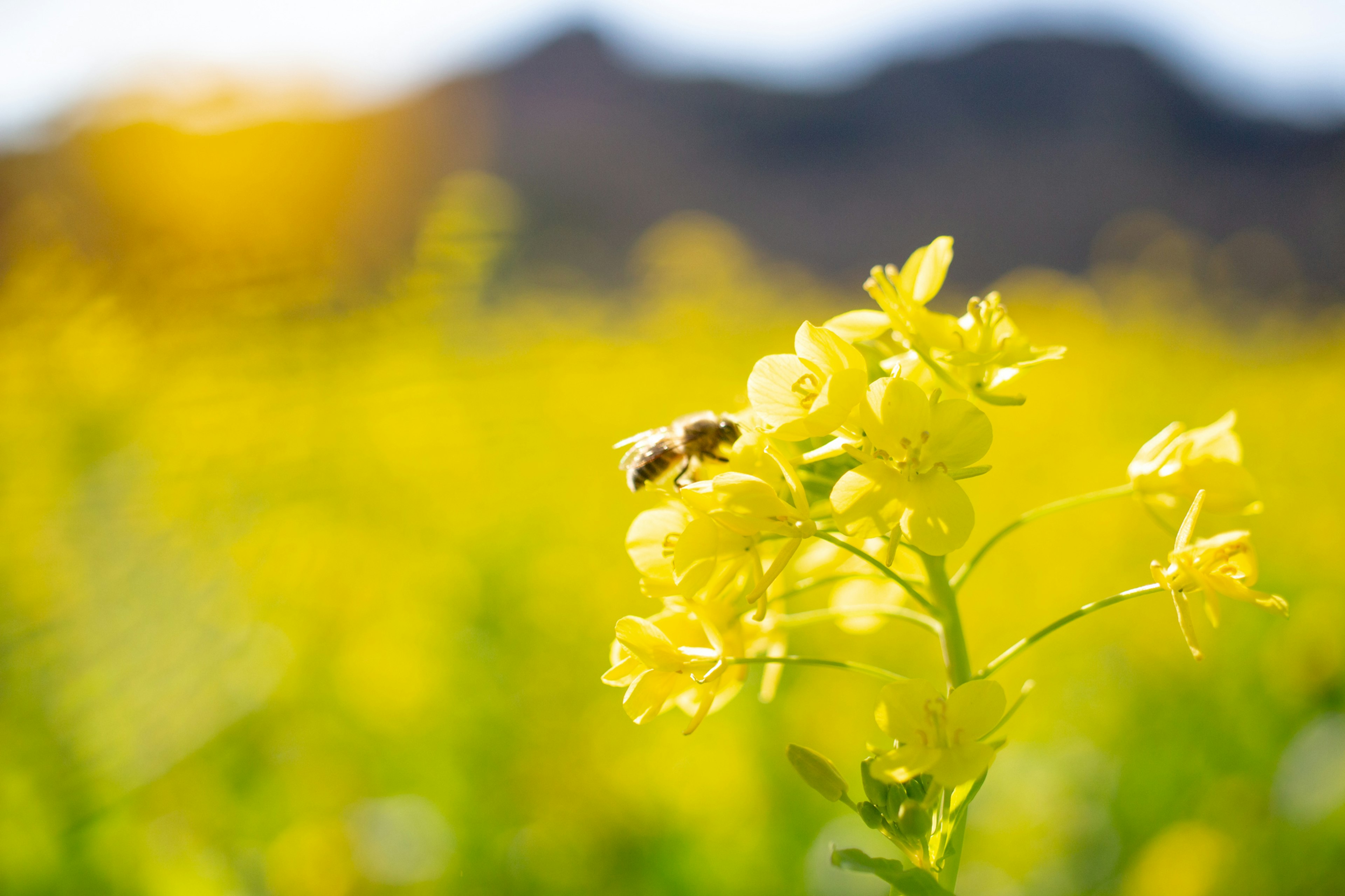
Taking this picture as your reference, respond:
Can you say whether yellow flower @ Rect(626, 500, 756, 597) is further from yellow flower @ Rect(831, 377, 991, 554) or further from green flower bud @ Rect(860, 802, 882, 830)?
green flower bud @ Rect(860, 802, 882, 830)

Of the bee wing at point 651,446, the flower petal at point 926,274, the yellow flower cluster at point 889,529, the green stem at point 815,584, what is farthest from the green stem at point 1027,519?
the bee wing at point 651,446

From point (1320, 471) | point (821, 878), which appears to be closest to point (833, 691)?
point (821, 878)

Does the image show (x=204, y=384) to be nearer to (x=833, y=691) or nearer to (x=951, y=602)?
(x=833, y=691)

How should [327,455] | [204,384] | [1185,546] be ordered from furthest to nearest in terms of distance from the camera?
[327,455]
[204,384]
[1185,546]

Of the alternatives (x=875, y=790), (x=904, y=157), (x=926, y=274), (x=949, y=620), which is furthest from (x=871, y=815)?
(x=904, y=157)

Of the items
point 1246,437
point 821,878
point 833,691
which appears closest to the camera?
point 821,878

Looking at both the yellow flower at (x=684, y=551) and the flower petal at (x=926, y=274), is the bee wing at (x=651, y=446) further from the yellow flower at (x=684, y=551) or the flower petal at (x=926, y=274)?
the flower petal at (x=926, y=274)
